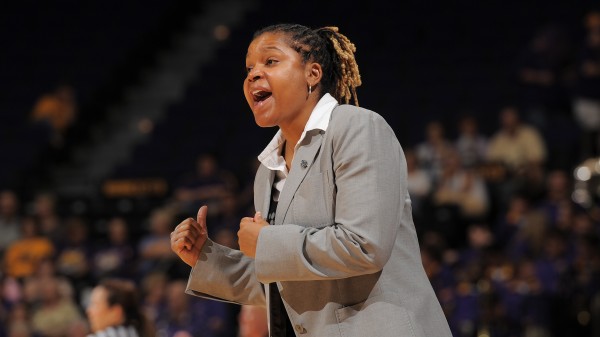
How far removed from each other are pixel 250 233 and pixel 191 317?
18.3ft

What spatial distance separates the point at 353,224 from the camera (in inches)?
90.0

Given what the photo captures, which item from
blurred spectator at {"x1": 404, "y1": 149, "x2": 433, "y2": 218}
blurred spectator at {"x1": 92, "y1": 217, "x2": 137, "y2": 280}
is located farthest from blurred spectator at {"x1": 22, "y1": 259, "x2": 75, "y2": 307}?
blurred spectator at {"x1": 404, "y1": 149, "x2": 433, "y2": 218}

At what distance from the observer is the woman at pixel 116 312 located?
471 cm

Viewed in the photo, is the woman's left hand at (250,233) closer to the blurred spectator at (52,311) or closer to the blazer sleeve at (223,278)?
the blazer sleeve at (223,278)

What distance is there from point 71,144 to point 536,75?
6.41 m

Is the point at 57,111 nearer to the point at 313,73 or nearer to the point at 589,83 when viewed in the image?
the point at 589,83

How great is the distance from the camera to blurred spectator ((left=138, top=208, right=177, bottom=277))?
Result: 30.6ft

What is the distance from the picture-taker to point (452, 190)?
9.32 meters

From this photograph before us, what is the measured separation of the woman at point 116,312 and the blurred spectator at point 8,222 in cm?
586

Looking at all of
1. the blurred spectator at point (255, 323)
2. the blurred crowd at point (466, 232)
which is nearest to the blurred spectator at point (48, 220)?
the blurred crowd at point (466, 232)

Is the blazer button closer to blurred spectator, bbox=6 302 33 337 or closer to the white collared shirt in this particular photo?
the white collared shirt

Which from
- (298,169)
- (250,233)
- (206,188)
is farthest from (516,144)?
(250,233)

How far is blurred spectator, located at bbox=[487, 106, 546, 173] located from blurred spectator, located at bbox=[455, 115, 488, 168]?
0.15 metres

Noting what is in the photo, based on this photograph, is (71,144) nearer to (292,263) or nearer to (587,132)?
(587,132)
